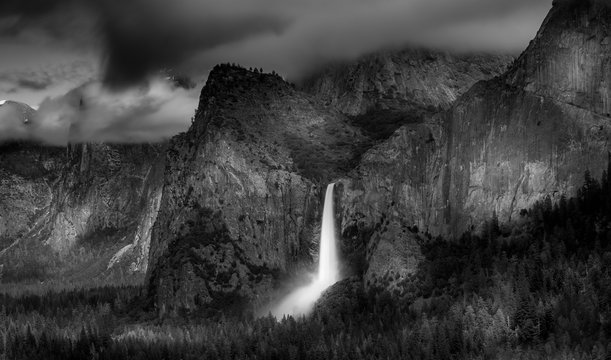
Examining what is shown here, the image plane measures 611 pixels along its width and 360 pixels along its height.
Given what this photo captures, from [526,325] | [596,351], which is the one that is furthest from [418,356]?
[596,351]

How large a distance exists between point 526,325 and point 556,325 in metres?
6.34

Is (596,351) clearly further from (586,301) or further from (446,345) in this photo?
(446,345)

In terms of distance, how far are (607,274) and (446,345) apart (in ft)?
126

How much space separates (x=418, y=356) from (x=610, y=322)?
41012 millimetres

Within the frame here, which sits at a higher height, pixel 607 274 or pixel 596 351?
pixel 607 274

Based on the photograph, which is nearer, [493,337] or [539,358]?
[539,358]

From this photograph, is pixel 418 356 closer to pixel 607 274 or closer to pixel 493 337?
pixel 493 337

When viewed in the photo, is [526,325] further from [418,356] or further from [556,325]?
[418,356]

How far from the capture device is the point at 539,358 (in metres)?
186

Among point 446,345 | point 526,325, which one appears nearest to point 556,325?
point 526,325

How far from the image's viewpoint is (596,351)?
182125 millimetres

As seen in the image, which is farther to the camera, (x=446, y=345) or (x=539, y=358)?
(x=446, y=345)

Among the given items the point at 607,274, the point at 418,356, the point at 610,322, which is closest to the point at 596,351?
the point at 610,322

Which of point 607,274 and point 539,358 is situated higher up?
point 607,274
